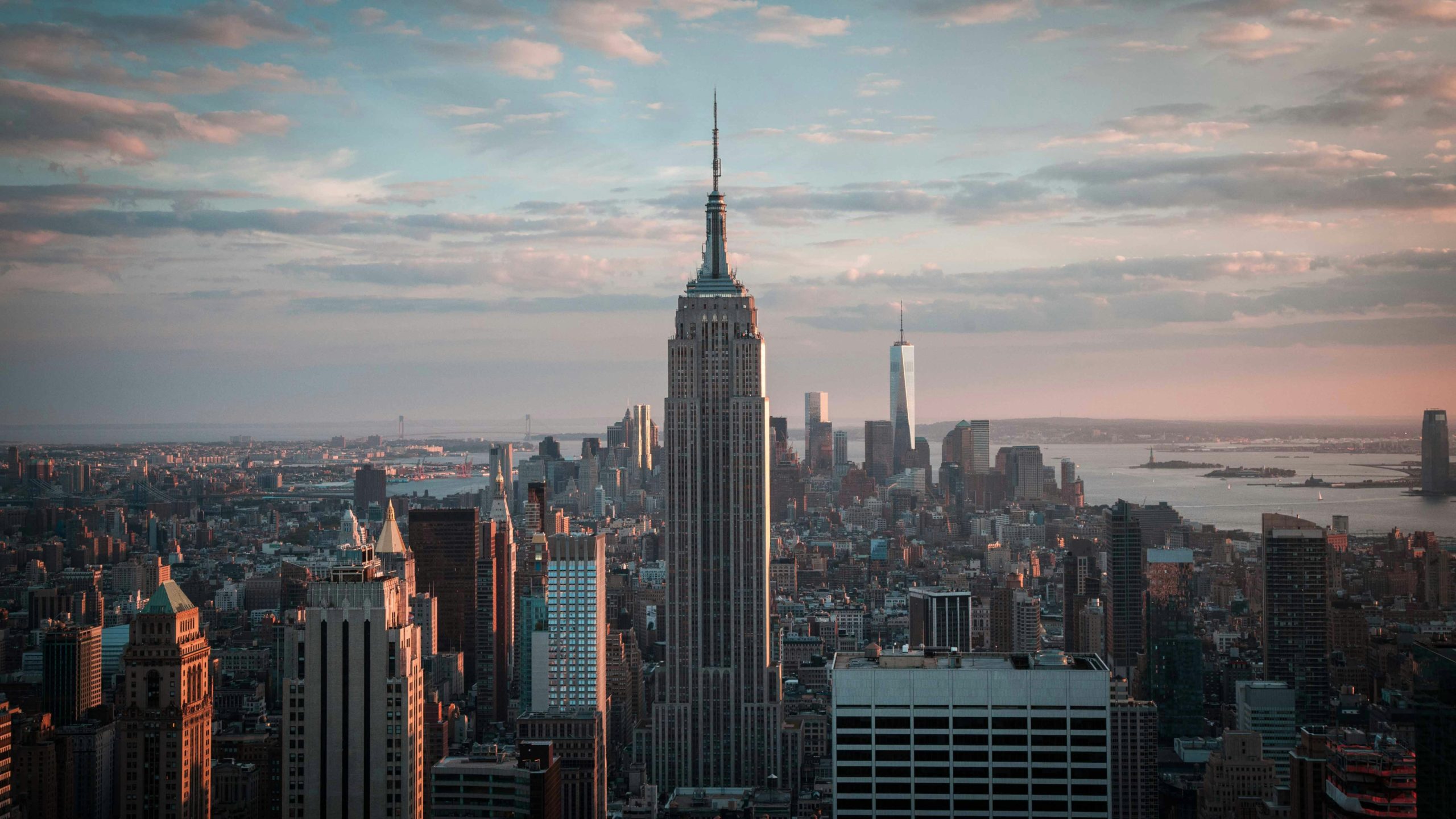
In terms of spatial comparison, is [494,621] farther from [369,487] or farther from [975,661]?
[975,661]

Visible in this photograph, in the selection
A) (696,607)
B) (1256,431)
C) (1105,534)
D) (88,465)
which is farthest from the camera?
(1105,534)

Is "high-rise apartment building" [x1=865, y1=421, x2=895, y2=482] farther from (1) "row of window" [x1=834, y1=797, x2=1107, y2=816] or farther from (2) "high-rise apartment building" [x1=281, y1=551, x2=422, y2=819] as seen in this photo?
(1) "row of window" [x1=834, y1=797, x2=1107, y2=816]

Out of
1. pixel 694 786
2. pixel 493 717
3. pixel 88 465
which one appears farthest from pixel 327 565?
pixel 694 786

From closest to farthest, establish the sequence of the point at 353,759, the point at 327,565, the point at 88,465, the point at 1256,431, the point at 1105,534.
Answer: the point at 353,759 → the point at 327,565 → the point at 88,465 → the point at 1256,431 → the point at 1105,534

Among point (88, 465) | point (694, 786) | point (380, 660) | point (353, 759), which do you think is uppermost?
point (88, 465)

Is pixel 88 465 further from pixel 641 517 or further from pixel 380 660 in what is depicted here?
pixel 641 517

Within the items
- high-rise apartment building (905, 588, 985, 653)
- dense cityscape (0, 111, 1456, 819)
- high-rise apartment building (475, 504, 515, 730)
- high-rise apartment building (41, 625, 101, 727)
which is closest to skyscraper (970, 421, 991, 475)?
dense cityscape (0, 111, 1456, 819)
